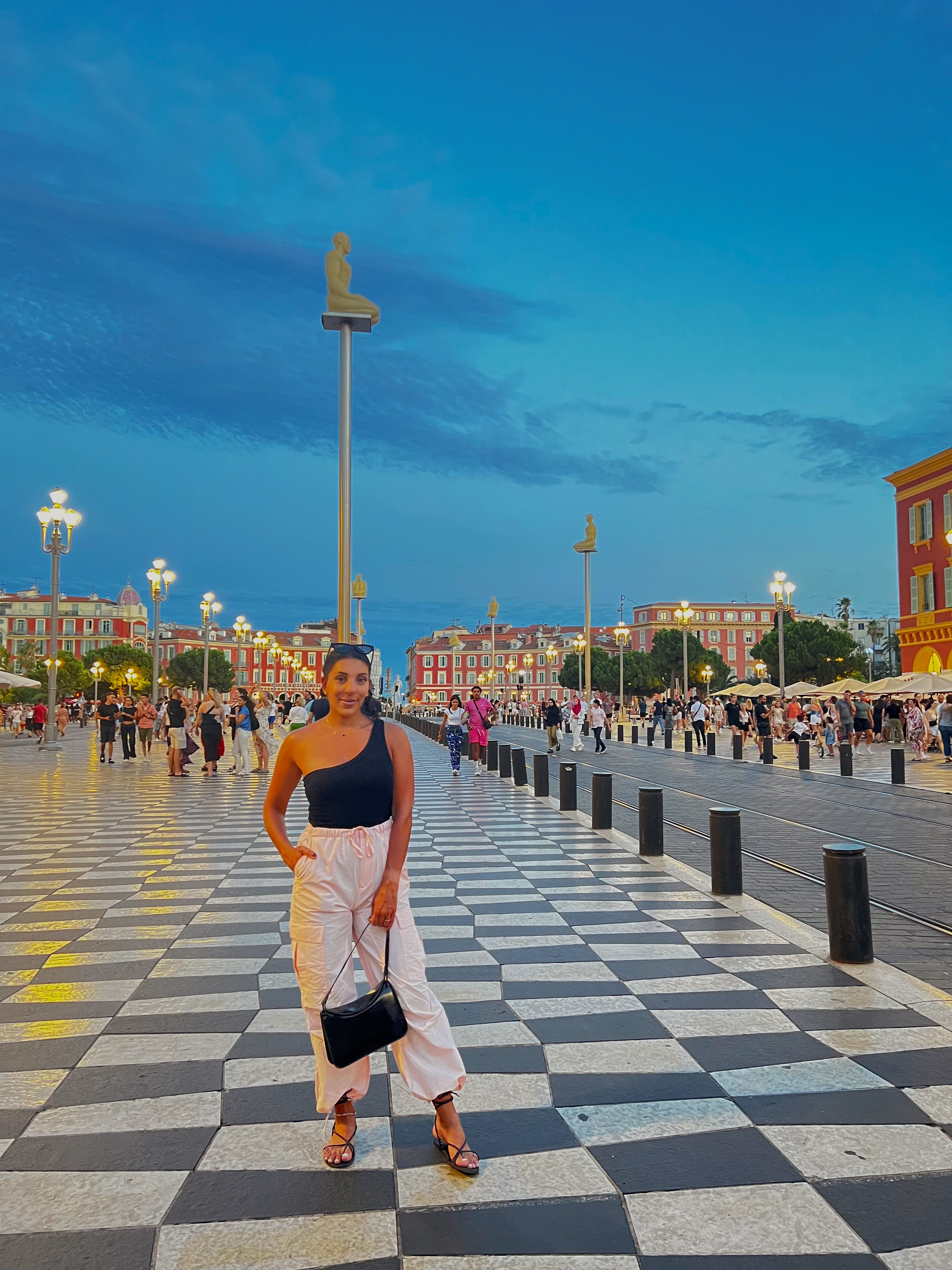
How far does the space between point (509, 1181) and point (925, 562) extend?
150ft

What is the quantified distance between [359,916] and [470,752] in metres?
22.6

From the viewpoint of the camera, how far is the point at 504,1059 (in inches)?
164

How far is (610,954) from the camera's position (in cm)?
590

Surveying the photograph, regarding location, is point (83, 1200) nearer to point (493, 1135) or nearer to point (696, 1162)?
point (493, 1135)

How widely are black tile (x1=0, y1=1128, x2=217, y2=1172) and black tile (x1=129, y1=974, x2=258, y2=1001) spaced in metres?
1.66

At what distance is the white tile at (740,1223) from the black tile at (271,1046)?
1.76 meters

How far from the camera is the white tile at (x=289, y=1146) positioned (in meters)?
3.23

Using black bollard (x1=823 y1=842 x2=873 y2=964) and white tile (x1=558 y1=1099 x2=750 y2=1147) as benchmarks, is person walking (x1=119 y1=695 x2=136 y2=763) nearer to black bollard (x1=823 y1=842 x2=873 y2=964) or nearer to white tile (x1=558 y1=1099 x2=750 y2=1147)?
black bollard (x1=823 y1=842 x2=873 y2=964)

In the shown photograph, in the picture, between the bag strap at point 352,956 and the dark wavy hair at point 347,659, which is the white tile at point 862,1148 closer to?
the bag strap at point 352,956

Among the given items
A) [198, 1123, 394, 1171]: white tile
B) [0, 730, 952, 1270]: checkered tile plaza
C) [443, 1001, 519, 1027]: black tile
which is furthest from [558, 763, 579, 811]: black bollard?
[198, 1123, 394, 1171]: white tile

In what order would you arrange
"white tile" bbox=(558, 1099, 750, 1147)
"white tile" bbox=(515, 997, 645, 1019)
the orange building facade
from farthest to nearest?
the orange building facade
"white tile" bbox=(515, 997, 645, 1019)
"white tile" bbox=(558, 1099, 750, 1147)

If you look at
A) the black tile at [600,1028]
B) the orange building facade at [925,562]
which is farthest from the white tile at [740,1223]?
the orange building facade at [925,562]

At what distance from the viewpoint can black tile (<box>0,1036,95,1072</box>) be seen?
4160 mm

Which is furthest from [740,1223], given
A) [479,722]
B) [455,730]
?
[479,722]
